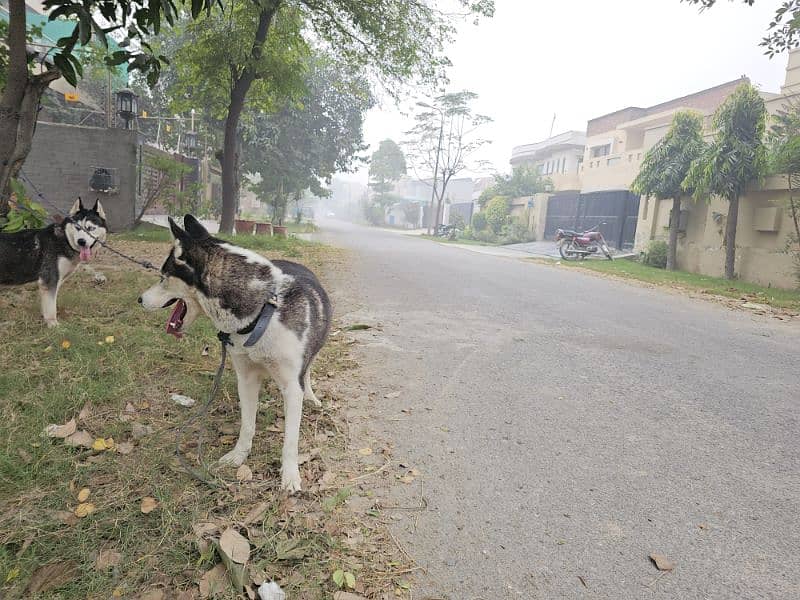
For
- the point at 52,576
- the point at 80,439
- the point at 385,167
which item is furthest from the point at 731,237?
the point at 385,167

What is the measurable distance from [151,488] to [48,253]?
11.2ft

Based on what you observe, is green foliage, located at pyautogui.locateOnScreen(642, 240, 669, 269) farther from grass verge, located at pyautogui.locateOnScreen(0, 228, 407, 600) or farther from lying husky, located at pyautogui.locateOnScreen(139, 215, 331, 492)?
lying husky, located at pyautogui.locateOnScreen(139, 215, 331, 492)

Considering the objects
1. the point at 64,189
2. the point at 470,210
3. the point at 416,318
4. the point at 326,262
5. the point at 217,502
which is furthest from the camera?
the point at 470,210

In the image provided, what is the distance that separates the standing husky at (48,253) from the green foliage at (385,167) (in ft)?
190

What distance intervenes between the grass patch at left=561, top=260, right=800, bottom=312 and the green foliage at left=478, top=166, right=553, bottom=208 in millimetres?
18682

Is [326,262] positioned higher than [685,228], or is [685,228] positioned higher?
[685,228]

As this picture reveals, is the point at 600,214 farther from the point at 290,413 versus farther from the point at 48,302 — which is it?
the point at 290,413

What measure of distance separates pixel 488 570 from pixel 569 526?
0.52m

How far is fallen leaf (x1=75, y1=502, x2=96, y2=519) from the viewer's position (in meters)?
2.25

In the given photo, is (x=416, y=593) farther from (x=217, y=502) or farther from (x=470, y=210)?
(x=470, y=210)

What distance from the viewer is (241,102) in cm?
1273

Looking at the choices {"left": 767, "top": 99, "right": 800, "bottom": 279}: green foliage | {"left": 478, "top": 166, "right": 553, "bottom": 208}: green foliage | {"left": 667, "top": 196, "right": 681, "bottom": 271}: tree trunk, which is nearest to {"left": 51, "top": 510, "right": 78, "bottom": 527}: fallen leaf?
{"left": 767, "top": 99, "right": 800, "bottom": 279}: green foliage

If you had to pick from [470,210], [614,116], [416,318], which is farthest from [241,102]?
[470,210]

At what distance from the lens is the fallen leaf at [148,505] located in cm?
231
